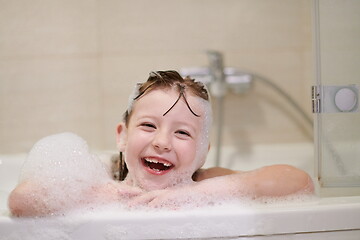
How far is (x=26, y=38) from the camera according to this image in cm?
161

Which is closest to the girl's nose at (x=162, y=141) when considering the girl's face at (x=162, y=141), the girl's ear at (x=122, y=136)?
the girl's face at (x=162, y=141)

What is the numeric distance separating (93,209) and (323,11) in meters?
0.58

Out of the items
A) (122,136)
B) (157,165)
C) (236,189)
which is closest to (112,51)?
(122,136)

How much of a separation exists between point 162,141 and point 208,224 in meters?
0.21

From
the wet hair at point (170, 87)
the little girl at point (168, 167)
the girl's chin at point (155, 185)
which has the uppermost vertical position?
the wet hair at point (170, 87)

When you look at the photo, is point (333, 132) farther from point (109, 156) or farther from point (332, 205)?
point (109, 156)

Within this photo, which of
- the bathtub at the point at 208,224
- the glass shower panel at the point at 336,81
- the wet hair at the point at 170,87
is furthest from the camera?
the wet hair at the point at 170,87

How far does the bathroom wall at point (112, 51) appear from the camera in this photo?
161 centimetres

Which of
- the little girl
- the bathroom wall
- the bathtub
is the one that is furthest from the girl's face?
the bathroom wall

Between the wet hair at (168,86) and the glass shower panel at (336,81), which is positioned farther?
the wet hair at (168,86)

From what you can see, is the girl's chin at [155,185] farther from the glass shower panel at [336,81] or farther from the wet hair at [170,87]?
the glass shower panel at [336,81]

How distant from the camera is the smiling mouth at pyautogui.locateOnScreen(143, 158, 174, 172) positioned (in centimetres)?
96

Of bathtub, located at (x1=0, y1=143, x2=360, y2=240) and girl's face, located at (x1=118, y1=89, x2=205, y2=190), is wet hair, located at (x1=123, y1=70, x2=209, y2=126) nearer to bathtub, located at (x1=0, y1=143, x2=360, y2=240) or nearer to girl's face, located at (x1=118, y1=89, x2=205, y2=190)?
girl's face, located at (x1=118, y1=89, x2=205, y2=190)

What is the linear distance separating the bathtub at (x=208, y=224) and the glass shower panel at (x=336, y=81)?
4.0 inches
